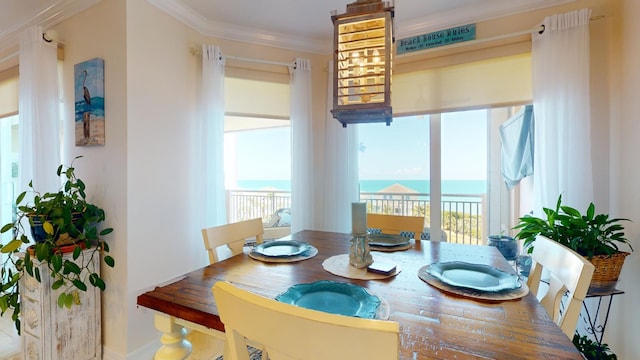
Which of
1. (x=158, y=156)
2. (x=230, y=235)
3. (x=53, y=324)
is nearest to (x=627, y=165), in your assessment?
(x=230, y=235)

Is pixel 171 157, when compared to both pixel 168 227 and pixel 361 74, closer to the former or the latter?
pixel 168 227

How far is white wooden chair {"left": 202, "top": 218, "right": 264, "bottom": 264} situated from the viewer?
1481 mm

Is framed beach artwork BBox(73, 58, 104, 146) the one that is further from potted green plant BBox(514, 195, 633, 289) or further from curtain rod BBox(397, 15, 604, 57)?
potted green plant BBox(514, 195, 633, 289)

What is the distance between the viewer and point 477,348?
2.25 ft

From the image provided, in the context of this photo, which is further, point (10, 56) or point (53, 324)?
point (10, 56)

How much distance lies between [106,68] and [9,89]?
1677 millimetres

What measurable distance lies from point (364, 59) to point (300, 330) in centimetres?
102

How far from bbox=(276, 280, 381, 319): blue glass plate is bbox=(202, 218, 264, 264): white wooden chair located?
0.70 m

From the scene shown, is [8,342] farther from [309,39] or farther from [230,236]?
[309,39]

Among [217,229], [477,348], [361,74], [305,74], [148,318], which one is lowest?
[148,318]

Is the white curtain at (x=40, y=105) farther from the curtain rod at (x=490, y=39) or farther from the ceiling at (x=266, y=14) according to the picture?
the curtain rod at (x=490, y=39)

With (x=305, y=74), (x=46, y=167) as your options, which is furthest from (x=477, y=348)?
(x=46, y=167)

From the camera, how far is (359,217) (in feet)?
4.07

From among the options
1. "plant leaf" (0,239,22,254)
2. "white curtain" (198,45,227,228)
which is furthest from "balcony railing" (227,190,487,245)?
"plant leaf" (0,239,22,254)
